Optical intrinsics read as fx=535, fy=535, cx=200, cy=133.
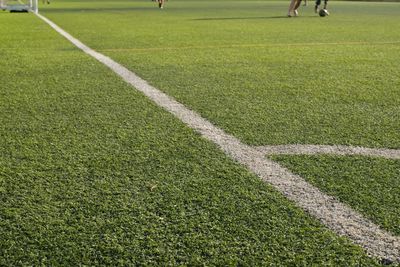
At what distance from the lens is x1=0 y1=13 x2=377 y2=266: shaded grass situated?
1.83 m

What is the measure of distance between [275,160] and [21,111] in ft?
6.17

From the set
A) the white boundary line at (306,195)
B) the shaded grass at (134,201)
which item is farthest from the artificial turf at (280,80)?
the shaded grass at (134,201)

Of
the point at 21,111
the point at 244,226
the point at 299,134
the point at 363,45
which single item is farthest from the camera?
the point at 363,45

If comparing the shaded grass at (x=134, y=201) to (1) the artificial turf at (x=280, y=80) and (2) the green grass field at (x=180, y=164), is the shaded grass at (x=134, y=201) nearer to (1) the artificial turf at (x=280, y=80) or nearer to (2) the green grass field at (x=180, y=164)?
(2) the green grass field at (x=180, y=164)

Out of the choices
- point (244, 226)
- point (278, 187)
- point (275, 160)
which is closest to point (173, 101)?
point (275, 160)

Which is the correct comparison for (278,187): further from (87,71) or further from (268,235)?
(87,71)

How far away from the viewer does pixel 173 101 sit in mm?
4129

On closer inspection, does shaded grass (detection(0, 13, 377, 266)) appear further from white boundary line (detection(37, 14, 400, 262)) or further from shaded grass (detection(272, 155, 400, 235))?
shaded grass (detection(272, 155, 400, 235))

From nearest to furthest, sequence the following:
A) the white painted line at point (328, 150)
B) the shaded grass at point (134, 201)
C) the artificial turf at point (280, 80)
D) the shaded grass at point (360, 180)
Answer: the shaded grass at point (134, 201)
the shaded grass at point (360, 180)
the white painted line at point (328, 150)
the artificial turf at point (280, 80)

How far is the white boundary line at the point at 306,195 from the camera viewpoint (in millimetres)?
1929

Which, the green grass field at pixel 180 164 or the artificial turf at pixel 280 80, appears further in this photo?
the artificial turf at pixel 280 80

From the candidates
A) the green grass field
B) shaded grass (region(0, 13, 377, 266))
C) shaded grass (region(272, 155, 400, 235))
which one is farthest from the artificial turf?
shaded grass (region(0, 13, 377, 266))

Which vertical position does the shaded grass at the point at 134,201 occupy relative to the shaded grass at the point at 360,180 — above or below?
below

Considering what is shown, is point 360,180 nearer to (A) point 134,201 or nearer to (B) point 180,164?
(B) point 180,164
